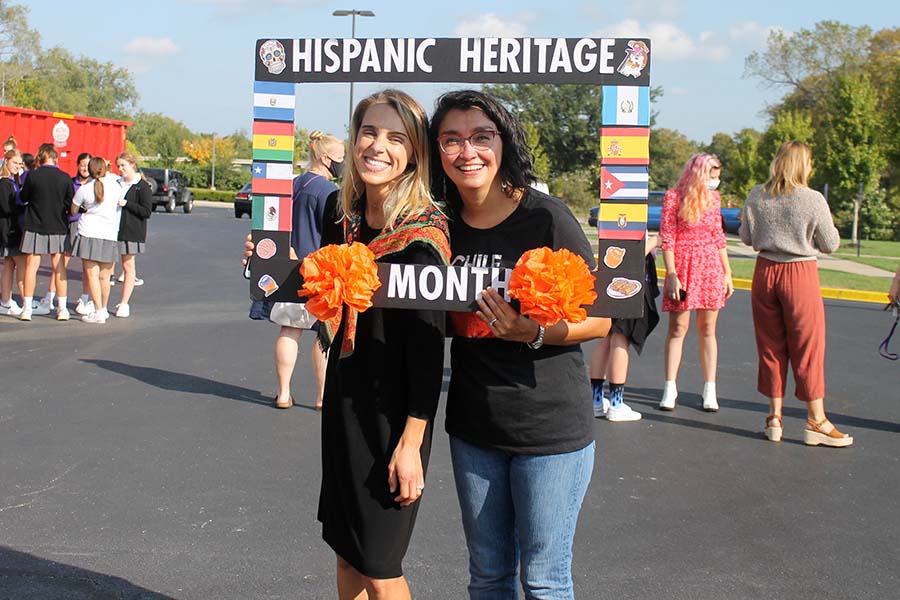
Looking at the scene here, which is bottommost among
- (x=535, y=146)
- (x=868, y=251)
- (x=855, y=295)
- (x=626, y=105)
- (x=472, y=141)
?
(x=855, y=295)

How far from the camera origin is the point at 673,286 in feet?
21.7

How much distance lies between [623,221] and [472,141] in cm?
50

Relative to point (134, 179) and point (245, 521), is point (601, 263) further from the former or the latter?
point (134, 179)

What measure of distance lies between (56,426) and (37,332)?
12.8ft

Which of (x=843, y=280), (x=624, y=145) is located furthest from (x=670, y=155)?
(x=624, y=145)

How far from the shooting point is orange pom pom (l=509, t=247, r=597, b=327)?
2.37m

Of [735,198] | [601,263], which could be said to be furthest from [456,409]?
[735,198]

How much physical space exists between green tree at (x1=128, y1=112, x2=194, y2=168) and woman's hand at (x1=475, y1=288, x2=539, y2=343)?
6772cm

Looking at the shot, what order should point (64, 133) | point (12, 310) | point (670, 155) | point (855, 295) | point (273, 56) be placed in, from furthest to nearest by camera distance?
1. point (670, 155)
2. point (64, 133)
3. point (855, 295)
4. point (12, 310)
5. point (273, 56)

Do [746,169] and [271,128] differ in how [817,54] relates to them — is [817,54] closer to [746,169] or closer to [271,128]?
[746,169]

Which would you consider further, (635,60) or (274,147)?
(274,147)

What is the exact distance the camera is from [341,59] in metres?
2.73

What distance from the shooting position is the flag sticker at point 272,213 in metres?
2.82

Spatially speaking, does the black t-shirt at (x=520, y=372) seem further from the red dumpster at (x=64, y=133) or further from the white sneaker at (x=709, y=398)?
the red dumpster at (x=64, y=133)
